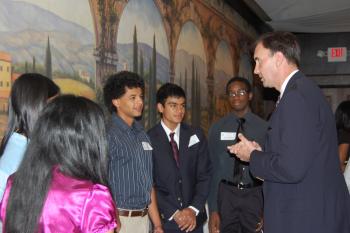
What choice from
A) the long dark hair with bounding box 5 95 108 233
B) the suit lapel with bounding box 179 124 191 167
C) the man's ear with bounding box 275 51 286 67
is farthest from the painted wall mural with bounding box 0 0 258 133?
the man's ear with bounding box 275 51 286 67

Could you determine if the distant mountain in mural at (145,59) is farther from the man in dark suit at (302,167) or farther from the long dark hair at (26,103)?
the man in dark suit at (302,167)

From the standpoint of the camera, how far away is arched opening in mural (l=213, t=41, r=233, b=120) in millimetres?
6238

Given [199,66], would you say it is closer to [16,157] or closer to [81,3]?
[81,3]

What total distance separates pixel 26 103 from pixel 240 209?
2.13 metres

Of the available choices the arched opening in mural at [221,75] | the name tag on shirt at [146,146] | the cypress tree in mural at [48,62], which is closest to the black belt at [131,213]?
the name tag on shirt at [146,146]

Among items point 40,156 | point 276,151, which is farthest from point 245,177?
point 40,156

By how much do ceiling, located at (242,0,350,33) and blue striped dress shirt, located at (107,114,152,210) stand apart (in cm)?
470

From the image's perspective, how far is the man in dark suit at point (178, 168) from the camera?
3.33m

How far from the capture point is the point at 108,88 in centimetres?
307

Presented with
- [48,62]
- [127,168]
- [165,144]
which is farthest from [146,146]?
[48,62]

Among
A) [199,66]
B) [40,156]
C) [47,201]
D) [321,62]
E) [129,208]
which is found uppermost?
[321,62]

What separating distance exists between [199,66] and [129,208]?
10.1 ft

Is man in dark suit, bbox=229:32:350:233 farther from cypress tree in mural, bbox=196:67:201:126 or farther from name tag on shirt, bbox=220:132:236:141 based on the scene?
cypress tree in mural, bbox=196:67:201:126

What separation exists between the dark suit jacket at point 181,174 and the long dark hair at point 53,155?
1.77 meters
